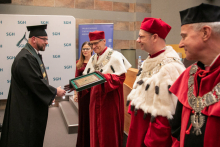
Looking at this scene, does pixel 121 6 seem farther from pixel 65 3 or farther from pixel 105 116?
pixel 105 116

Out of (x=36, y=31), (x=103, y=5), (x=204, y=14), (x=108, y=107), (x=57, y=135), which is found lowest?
(x=57, y=135)

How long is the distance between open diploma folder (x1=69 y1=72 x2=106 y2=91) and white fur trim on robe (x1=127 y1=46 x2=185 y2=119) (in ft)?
1.91

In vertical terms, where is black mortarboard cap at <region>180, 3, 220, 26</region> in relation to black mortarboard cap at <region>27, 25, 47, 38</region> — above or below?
below

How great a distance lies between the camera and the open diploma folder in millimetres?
2092

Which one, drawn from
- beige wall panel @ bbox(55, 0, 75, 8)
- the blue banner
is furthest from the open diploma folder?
beige wall panel @ bbox(55, 0, 75, 8)

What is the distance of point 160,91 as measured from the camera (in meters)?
1.47

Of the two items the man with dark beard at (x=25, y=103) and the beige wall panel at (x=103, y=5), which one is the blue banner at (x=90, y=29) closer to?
the beige wall panel at (x=103, y=5)

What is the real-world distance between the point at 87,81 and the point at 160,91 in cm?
95

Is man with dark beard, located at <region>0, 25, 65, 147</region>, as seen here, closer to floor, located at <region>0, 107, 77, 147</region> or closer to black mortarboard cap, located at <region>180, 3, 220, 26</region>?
floor, located at <region>0, 107, 77, 147</region>

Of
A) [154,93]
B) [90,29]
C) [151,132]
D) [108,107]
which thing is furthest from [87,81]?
[90,29]

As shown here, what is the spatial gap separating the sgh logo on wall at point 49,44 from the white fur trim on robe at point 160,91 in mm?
4611

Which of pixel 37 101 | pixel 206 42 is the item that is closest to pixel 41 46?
pixel 37 101

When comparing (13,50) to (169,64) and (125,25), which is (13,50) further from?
(169,64)

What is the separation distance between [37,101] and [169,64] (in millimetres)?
1827
